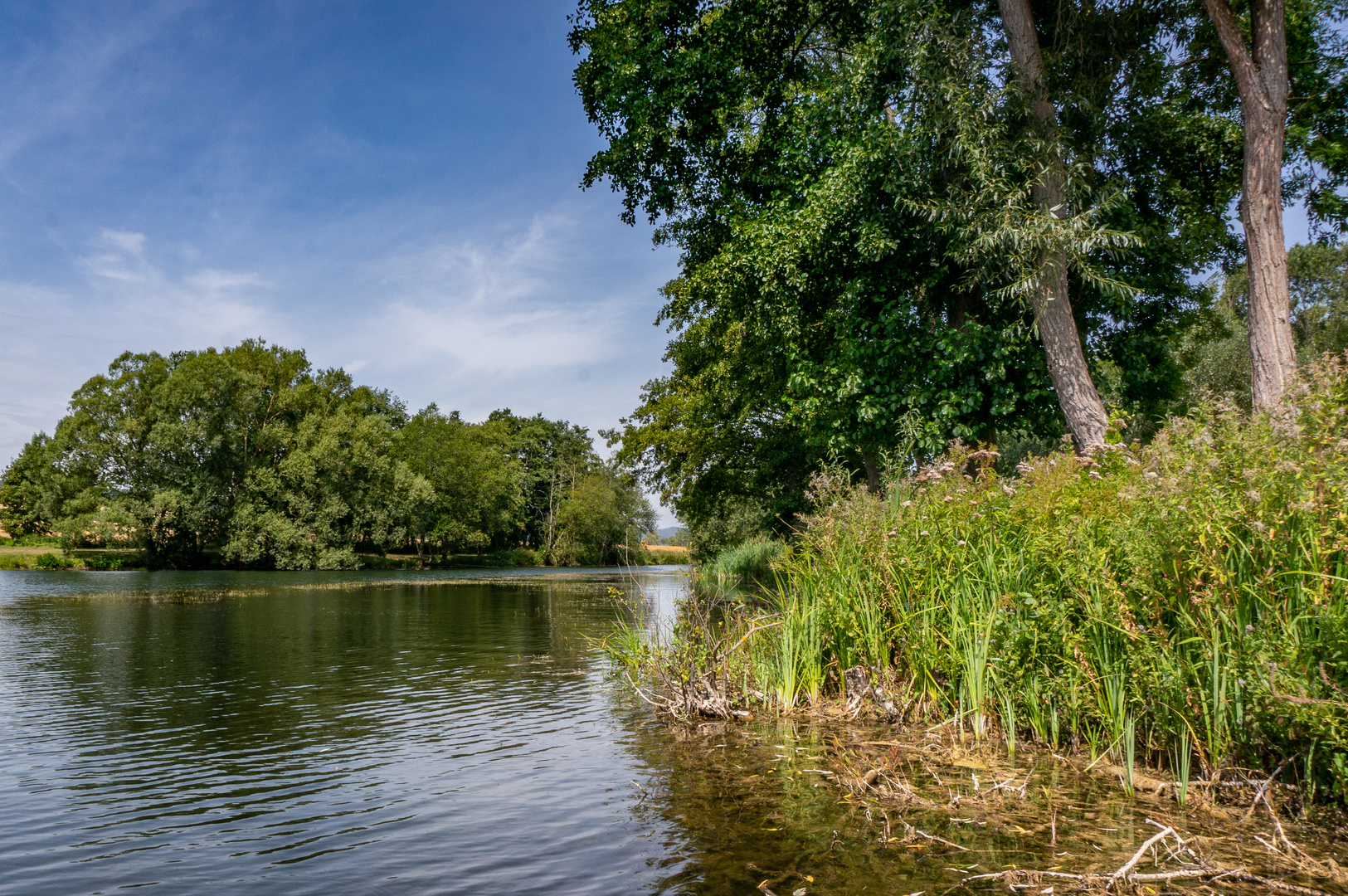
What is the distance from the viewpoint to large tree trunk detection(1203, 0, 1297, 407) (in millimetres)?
10758

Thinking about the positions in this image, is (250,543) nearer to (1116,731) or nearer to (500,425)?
(500,425)

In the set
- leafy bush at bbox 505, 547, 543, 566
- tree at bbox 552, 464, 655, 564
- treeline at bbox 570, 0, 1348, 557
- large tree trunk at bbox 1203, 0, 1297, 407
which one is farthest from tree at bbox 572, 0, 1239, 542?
leafy bush at bbox 505, 547, 543, 566

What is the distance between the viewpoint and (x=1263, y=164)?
1110 cm

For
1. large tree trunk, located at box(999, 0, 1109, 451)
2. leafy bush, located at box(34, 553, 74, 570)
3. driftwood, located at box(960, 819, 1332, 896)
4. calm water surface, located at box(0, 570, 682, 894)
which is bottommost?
calm water surface, located at box(0, 570, 682, 894)

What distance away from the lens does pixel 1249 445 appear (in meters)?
4.63

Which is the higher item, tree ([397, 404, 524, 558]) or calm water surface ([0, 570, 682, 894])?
tree ([397, 404, 524, 558])

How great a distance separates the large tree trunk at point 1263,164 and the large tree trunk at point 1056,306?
6.87 ft

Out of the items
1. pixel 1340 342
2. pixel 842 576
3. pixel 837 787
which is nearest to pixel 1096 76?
pixel 842 576

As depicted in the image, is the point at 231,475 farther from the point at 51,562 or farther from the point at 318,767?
the point at 318,767

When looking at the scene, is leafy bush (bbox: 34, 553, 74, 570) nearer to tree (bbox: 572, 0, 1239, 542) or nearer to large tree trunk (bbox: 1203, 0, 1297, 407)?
tree (bbox: 572, 0, 1239, 542)

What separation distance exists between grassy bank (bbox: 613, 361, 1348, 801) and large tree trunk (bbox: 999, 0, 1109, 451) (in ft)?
16.7

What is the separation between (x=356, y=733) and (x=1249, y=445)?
8.03 metres

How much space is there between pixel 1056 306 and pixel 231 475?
57.4 m

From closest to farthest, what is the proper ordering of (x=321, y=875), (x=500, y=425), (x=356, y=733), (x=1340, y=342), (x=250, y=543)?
(x=321, y=875)
(x=356, y=733)
(x=1340, y=342)
(x=250, y=543)
(x=500, y=425)
